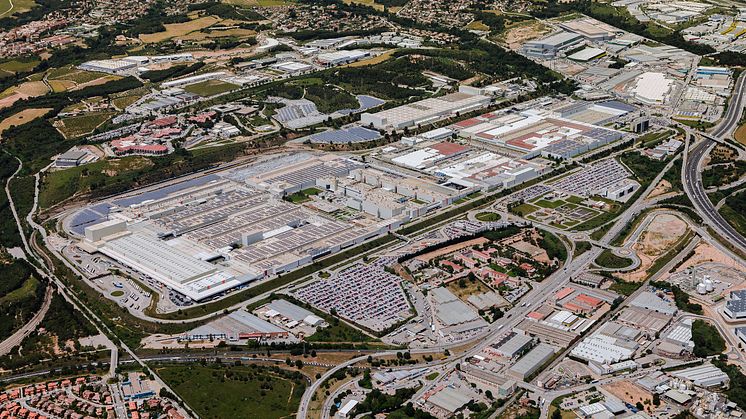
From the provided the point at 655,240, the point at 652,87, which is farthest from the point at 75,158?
the point at 652,87

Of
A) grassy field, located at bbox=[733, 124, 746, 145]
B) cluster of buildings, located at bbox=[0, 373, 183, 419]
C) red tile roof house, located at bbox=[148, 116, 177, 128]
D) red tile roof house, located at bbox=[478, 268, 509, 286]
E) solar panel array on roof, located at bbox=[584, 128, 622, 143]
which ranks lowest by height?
grassy field, located at bbox=[733, 124, 746, 145]

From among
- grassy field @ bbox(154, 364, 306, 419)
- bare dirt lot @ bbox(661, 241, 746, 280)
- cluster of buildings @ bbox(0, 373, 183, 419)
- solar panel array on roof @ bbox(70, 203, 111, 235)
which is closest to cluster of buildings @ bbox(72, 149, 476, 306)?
solar panel array on roof @ bbox(70, 203, 111, 235)

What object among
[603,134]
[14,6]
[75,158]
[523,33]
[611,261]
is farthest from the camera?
[14,6]

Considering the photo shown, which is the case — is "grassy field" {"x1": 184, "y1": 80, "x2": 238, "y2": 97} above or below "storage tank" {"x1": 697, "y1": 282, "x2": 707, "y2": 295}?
below

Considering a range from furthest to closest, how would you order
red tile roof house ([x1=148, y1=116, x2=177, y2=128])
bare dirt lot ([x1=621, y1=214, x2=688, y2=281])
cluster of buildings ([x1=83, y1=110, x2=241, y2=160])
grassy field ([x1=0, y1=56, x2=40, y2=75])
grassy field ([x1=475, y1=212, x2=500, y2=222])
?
grassy field ([x1=0, y1=56, x2=40, y2=75]) → red tile roof house ([x1=148, y1=116, x2=177, y2=128]) → cluster of buildings ([x1=83, y1=110, x2=241, y2=160]) → grassy field ([x1=475, y1=212, x2=500, y2=222]) → bare dirt lot ([x1=621, y1=214, x2=688, y2=281])

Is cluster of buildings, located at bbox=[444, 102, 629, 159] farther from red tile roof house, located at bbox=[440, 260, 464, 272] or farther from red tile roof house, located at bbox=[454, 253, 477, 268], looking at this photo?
red tile roof house, located at bbox=[440, 260, 464, 272]

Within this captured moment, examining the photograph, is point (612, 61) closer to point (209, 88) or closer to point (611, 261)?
point (209, 88)

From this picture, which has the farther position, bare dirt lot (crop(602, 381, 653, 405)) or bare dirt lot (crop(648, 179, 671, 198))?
bare dirt lot (crop(648, 179, 671, 198))

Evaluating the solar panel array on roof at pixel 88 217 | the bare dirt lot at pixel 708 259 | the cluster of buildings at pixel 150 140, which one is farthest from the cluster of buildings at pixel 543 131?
the solar panel array on roof at pixel 88 217
